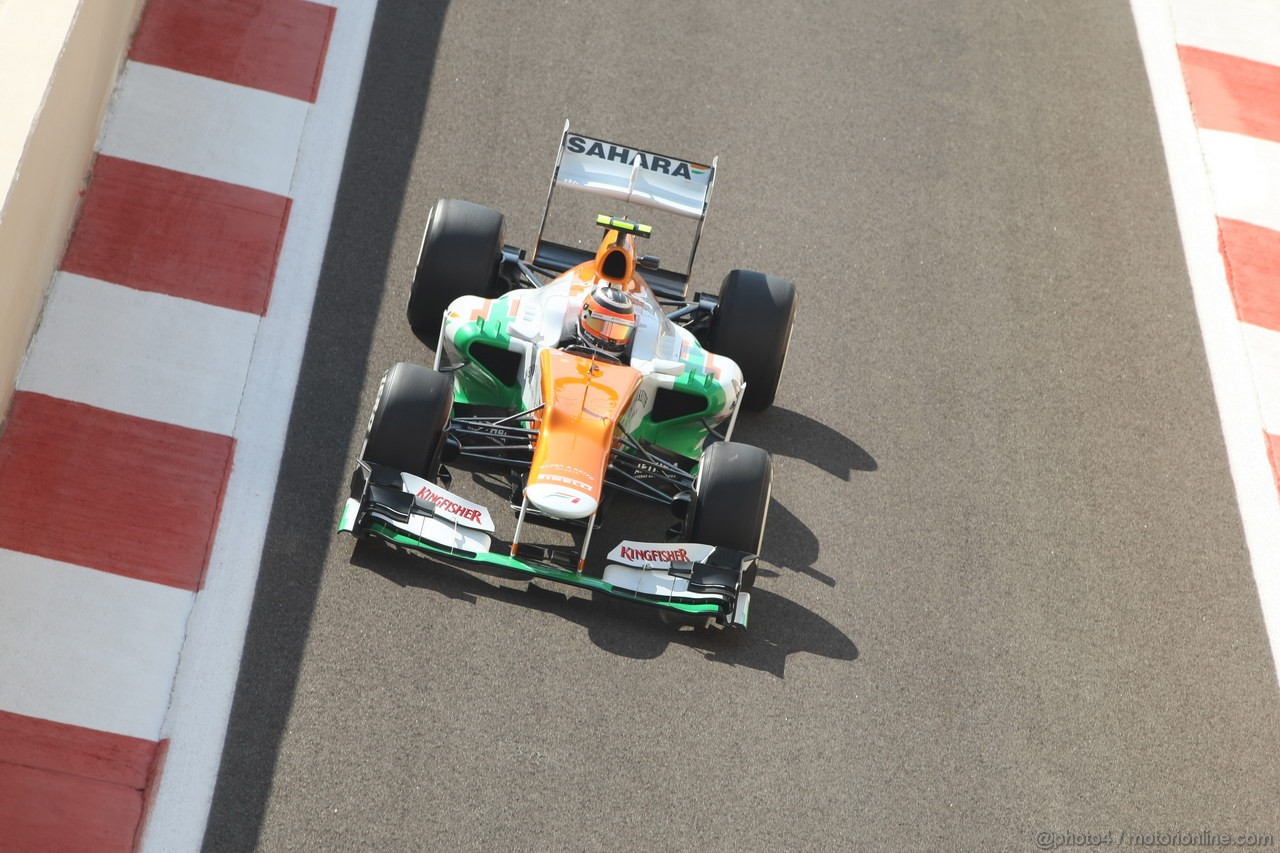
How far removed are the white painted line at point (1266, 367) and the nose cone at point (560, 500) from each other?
5.34 meters

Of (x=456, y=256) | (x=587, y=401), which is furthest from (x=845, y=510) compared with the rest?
(x=456, y=256)

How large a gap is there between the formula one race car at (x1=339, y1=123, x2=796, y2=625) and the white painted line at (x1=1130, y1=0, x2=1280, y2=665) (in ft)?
10.6

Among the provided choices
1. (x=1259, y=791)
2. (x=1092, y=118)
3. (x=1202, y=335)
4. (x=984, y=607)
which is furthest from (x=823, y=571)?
(x=1092, y=118)

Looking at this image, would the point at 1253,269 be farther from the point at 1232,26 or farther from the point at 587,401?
the point at 587,401

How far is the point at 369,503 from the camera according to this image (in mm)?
7523

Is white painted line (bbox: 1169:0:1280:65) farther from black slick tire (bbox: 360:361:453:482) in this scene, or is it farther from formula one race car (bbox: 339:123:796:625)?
black slick tire (bbox: 360:361:453:482)

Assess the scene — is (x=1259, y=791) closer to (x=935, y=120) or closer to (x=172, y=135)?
(x=935, y=120)

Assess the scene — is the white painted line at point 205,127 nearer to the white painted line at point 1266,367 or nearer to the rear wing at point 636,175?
the rear wing at point 636,175

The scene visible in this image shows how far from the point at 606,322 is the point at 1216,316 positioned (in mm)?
5192

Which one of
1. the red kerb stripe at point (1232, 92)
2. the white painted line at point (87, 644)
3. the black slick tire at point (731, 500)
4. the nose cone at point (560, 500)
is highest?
the red kerb stripe at point (1232, 92)

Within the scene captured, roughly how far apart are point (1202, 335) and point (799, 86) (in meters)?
3.59

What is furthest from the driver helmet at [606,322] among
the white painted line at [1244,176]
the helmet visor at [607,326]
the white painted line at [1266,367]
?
the white painted line at [1244,176]

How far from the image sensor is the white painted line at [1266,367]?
10.4m

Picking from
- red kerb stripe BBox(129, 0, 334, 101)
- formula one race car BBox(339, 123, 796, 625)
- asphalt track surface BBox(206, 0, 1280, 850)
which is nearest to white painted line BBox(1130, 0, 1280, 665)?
asphalt track surface BBox(206, 0, 1280, 850)
